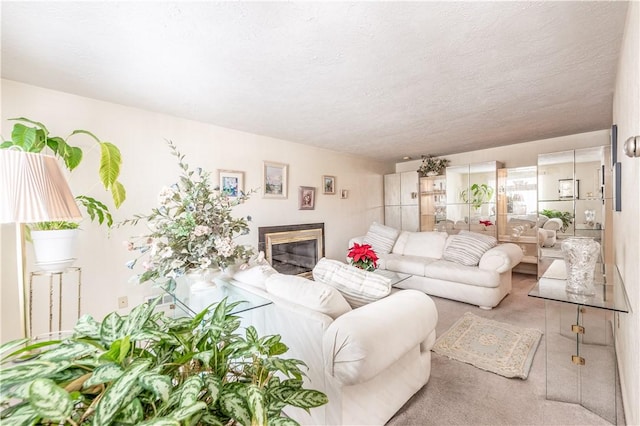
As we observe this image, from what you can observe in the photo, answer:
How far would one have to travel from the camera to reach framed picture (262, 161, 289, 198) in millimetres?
3916

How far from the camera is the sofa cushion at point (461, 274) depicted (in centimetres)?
318

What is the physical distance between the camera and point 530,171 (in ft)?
14.8

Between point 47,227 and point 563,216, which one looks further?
point 563,216

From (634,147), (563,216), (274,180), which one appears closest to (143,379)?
(634,147)

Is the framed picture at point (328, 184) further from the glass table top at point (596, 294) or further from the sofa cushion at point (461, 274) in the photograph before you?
the glass table top at point (596, 294)

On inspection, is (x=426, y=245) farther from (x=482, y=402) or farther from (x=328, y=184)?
(x=482, y=402)

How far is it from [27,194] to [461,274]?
3.89 meters

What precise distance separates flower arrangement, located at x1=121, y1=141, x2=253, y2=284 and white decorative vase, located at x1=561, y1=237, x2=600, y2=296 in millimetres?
2179

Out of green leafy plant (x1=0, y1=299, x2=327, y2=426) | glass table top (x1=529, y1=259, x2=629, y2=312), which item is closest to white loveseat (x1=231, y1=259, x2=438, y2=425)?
green leafy plant (x1=0, y1=299, x2=327, y2=426)

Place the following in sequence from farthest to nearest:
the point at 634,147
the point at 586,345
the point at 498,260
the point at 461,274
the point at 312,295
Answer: the point at 461,274 < the point at 498,260 < the point at 586,345 < the point at 312,295 < the point at 634,147

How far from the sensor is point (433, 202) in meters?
5.66

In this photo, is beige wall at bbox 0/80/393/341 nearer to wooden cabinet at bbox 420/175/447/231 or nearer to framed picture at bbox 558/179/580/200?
wooden cabinet at bbox 420/175/447/231

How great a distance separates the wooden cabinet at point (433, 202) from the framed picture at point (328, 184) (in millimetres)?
2102

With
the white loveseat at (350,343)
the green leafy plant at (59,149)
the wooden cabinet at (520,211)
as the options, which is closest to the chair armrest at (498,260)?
the wooden cabinet at (520,211)
